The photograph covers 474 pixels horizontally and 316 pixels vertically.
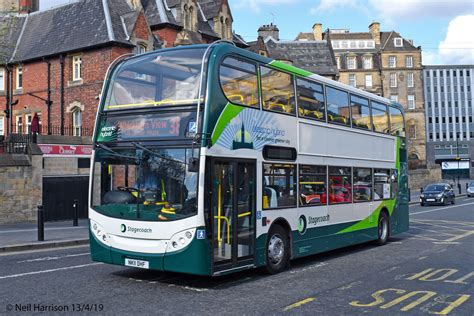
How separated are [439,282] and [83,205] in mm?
19536

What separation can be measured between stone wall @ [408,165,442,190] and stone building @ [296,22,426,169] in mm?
15141

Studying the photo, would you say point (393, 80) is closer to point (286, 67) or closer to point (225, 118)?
point (286, 67)

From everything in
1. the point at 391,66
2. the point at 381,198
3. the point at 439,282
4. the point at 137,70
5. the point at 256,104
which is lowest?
the point at 439,282

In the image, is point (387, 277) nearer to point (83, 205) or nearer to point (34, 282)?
point (34, 282)

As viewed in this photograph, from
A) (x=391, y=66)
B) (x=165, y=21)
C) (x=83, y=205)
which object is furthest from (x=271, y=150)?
(x=391, y=66)

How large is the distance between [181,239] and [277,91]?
148 inches

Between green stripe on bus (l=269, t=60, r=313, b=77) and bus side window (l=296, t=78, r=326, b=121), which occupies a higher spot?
green stripe on bus (l=269, t=60, r=313, b=77)

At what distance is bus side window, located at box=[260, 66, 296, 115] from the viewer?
9430mm

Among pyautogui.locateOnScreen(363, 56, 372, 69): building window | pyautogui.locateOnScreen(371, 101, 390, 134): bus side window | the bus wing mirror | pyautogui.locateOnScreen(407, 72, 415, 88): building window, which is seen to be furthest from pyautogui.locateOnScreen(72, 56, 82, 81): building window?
pyautogui.locateOnScreen(407, 72, 415, 88): building window

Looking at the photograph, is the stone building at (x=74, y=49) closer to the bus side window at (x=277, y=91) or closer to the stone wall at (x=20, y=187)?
the stone wall at (x=20, y=187)

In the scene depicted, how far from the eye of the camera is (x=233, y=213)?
838 cm

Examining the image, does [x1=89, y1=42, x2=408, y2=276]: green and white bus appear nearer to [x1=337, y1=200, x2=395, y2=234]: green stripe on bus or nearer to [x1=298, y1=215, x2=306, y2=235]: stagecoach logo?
[x1=298, y1=215, x2=306, y2=235]: stagecoach logo

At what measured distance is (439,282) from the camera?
8.65m

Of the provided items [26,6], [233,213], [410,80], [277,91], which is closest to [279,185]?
Result: [233,213]
